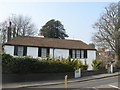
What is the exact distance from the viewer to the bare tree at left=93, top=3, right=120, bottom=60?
35594 millimetres

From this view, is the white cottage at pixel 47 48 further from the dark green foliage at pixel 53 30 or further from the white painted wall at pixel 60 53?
the dark green foliage at pixel 53 30

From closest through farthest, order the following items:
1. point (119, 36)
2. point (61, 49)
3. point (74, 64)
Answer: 1. point (74, 64)
2. point (61, 49)
3. point (119, 36)

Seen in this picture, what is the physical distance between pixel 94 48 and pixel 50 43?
30.3 ft

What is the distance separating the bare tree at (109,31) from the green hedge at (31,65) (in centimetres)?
1541

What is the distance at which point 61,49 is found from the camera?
32469 mm

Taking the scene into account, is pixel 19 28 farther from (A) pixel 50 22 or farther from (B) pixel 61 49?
(B) pixel 61 49

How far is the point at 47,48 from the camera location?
1232 inches

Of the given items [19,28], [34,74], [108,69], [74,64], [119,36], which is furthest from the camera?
[19,28]

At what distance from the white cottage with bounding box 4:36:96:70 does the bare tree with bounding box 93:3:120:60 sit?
11.8 ft

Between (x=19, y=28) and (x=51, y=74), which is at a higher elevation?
(x=19, y=28)

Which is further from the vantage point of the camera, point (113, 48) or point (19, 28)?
point (19, 28)

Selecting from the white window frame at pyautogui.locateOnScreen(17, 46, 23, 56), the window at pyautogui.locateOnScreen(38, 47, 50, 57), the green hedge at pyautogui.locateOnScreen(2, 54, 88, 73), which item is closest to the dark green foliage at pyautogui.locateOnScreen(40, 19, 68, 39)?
the window at pyautogui.locateOnScreen(38, 47, 50, 57)

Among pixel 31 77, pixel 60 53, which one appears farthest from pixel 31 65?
pixel 60 53

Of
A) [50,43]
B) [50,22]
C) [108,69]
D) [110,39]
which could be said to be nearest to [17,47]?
[50,43]
